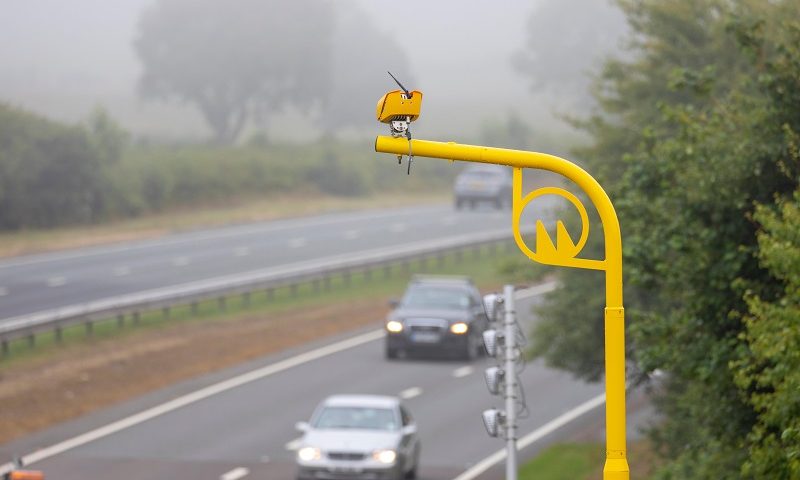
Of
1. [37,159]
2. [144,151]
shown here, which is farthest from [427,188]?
[37,159]

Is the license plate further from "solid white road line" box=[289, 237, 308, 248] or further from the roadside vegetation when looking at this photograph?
the roadside vegetation

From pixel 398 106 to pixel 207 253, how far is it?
132 feet

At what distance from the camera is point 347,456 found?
66.8 ft

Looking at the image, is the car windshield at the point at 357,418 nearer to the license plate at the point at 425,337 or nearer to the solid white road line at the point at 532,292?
the license plate at the point at 425,337

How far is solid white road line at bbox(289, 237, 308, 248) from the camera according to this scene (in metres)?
50.5

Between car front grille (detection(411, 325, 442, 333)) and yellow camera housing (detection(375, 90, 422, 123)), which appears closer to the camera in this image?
yellow camera housing (detection(375, 90, 422, 123))

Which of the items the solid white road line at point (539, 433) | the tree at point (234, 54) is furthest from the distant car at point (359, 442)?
the tree at point (234, 54)

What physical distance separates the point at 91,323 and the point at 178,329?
2.62m

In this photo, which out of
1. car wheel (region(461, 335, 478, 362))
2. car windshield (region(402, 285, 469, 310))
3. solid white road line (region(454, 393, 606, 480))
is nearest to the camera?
solid white road line (region(454, 393, 606, 480))

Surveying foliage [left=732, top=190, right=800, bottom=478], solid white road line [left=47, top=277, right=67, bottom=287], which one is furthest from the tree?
foliage [left=732, top=190, right=800, bottom=478]

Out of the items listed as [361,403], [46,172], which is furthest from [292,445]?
[46,172]

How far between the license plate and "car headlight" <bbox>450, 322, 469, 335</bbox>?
15.6 inches

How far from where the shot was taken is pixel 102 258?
4622 cm

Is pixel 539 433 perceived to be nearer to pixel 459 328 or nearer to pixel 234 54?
pixel 459 328
